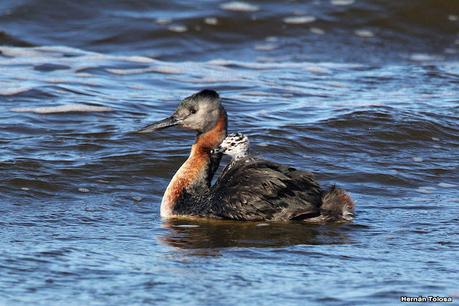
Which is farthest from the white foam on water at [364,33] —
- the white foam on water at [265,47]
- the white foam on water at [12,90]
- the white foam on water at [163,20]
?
the white foam on water at [12,90]

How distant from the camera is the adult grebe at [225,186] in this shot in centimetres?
796

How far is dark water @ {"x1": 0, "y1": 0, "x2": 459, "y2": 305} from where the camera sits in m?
6.54

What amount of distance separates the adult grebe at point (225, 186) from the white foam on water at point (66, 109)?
2953mm

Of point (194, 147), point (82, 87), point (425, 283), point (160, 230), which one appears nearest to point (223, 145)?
point (194, 147)

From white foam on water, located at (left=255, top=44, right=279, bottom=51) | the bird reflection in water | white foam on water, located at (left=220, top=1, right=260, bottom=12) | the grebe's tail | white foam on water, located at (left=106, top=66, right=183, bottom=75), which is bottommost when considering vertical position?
the bird reflection in water

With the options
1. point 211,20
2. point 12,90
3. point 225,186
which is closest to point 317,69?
point 211,20

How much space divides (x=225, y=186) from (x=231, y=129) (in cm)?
305

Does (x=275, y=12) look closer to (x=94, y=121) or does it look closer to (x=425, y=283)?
(x=94, y=121)

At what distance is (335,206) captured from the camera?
7984mm

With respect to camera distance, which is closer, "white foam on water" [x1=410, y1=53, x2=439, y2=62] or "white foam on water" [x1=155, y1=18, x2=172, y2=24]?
"white foam on water" [x1=410, y1=53, x2=439, y2=62]

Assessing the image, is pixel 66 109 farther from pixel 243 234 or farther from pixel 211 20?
pixel 211 20

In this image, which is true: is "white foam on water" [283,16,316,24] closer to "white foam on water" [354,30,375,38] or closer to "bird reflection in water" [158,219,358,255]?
"white foam on water" [354,30,375,38]

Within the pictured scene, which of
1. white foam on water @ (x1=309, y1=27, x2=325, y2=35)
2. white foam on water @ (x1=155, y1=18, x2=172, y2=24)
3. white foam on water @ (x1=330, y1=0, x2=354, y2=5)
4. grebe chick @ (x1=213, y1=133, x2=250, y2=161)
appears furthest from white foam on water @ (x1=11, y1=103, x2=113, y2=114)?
white foam on water @ (x1=330, y1=0, x2=354, y2=5)

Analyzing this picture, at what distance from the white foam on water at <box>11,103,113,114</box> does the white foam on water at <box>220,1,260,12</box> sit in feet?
19.3
